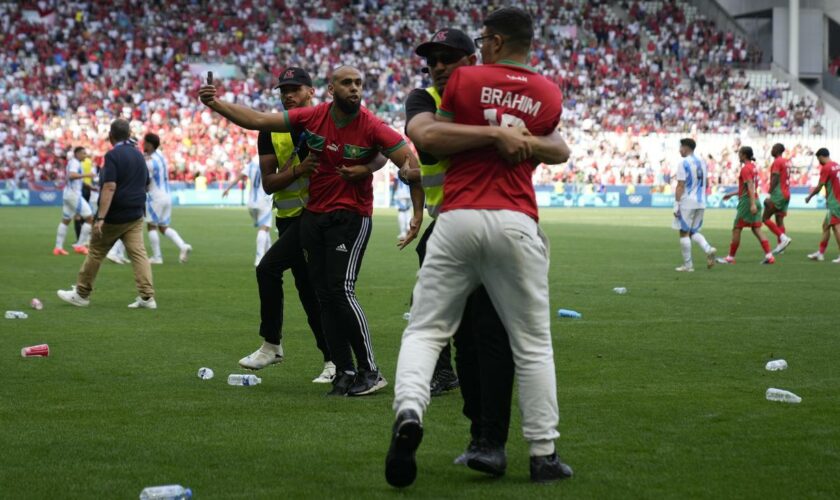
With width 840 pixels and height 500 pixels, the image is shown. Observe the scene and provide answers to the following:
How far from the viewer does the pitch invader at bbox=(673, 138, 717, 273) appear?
1984cm

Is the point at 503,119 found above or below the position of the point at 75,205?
above

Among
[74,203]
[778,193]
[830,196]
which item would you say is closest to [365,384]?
[74,203]

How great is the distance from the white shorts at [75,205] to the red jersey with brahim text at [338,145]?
636 inches

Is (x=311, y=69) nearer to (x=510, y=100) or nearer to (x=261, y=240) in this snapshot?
(x=261, y=240)

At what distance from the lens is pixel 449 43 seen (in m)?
6.80

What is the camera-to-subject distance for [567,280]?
17.8 m

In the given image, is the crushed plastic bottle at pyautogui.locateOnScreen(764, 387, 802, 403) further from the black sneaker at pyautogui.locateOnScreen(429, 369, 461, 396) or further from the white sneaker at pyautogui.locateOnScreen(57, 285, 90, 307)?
the white sneaker at pyautogui.locateOnScreen(57, 285, 90, 307)

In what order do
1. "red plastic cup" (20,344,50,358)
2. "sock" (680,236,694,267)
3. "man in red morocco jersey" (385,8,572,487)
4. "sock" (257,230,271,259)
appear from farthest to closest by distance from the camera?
"sock" (680,236,694,267) < "sock" (257,230,271,259) < "red plastic cup" (20,344,50,358) < "man in red morocco jersey" (385,8,572,487)

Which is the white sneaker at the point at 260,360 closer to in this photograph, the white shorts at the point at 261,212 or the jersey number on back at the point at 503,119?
the jersey number on back at the point at 503,119

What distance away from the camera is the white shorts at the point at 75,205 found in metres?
23.3

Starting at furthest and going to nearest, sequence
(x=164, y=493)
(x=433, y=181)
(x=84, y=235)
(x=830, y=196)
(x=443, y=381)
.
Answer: (x=84, y=235)
(x=830, y=196)
(x=443, y=381)
(x=433, y=181)
(x=164, y=493)

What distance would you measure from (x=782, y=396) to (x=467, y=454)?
9.40 feet

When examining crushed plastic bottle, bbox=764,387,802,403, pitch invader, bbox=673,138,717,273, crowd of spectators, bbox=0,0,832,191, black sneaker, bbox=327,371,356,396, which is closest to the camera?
crushed plastic bottle, bbox=764,387,802,403

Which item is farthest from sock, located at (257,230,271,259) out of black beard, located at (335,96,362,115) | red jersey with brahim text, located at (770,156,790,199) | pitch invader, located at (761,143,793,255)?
black beard, located at (335,96,362,115)
